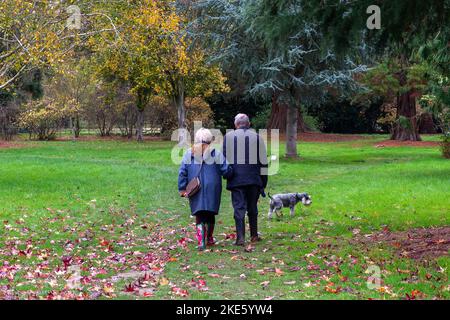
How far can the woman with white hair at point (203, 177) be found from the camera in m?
10.1

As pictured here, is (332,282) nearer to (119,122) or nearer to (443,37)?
(443,37)

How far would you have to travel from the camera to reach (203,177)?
1012cm

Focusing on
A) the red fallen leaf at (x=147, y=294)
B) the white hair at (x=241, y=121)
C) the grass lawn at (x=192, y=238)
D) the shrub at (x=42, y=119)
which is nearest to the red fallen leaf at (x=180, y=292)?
the grass lawn at (x=192, y=238)

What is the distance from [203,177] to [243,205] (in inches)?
31.0

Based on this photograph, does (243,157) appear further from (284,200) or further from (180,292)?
(180,292)

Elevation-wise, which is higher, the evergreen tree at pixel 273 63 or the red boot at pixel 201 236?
the evergreen tree at pixel 273 63

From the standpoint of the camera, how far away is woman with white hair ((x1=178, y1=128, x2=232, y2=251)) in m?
10.1

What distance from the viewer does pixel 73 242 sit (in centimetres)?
1082

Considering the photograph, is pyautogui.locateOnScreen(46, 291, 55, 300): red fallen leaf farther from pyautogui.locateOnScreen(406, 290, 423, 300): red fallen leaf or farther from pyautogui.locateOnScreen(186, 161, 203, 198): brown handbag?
pyautogui.locateOnScreen(406, 290, 423, 300): red fallen leaf

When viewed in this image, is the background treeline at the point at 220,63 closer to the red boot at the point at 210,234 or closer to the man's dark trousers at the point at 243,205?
the man's dark trousers at the point at 243,205

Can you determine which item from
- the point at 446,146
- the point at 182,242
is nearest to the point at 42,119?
the point at 446,146

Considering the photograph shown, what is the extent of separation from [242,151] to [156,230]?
2664 mm

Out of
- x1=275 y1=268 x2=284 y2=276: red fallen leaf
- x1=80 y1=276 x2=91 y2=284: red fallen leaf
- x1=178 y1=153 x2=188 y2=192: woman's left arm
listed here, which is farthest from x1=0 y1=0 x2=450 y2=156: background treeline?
x1=80 y1=276 x2=91 y2=284: red fallen leaf
